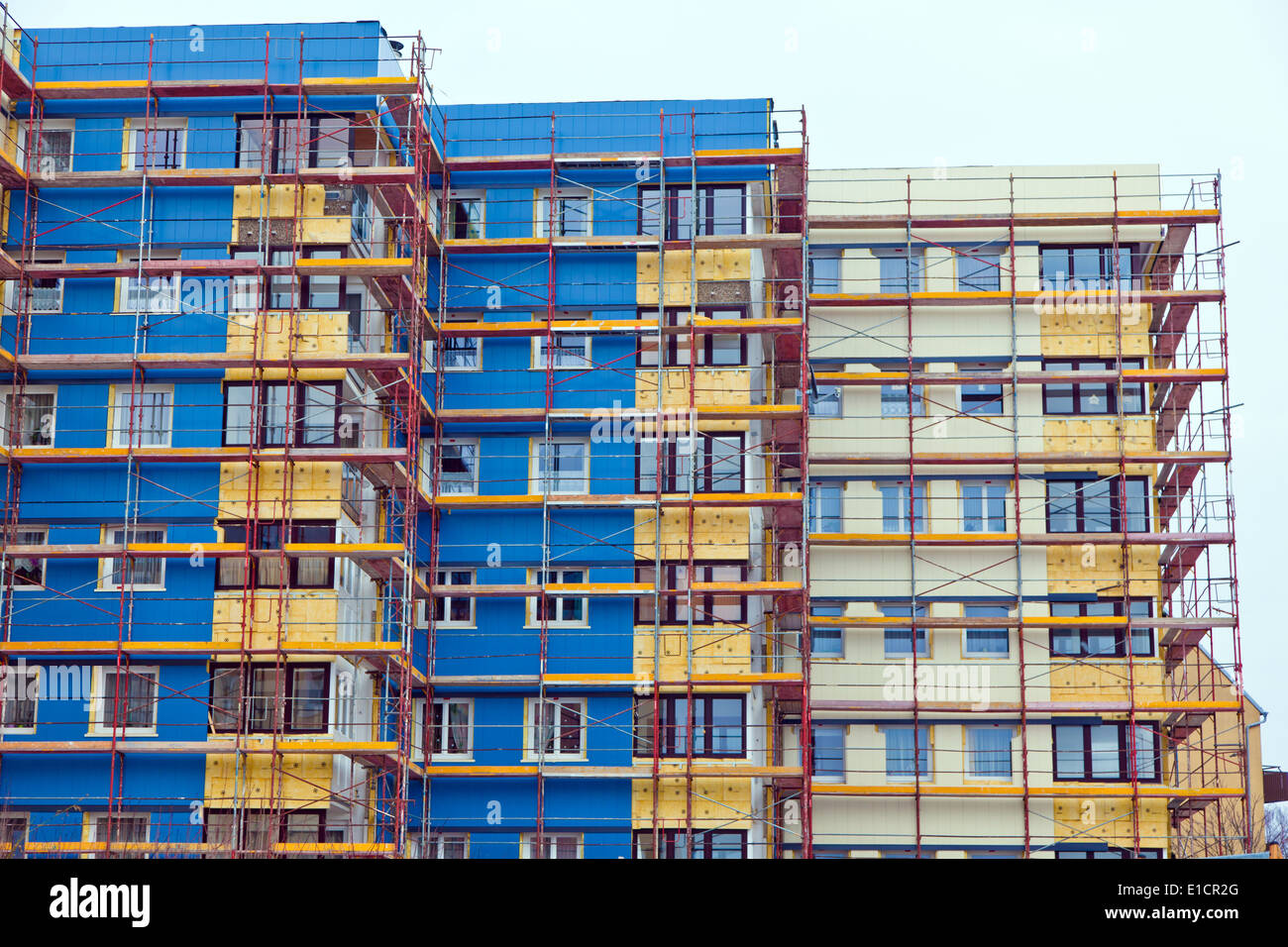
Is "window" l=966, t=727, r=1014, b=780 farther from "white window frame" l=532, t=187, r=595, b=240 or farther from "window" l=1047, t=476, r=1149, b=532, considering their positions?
"white window frame" l=532, t=187, r=595, b=240

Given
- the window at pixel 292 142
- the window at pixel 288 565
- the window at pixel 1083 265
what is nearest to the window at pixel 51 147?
the window at pixel 292 142

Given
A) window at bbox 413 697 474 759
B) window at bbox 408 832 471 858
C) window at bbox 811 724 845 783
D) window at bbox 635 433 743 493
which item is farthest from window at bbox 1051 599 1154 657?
window at bbox 408 832 471 858

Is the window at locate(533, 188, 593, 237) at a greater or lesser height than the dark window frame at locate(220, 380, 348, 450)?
greater

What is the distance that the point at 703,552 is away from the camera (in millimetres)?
44250

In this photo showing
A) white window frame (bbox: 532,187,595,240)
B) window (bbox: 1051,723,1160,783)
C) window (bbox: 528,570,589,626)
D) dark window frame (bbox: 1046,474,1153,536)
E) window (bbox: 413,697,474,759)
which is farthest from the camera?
dark window frame (bbox: 1046,474,1153,536)

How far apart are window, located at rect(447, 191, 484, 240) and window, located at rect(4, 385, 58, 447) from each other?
11.9 metres

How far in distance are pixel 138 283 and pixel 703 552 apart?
1559 centimetres

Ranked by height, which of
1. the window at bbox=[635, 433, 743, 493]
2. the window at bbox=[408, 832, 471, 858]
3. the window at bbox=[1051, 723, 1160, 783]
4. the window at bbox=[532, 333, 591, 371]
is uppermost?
the window at bbox=[532, 333, 591, 371]

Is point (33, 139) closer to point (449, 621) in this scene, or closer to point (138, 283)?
point (138, 283)

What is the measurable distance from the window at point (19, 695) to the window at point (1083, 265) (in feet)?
103

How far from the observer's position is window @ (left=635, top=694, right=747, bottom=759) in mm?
43156

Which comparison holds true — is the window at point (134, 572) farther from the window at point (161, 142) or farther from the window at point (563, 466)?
the window at point (563, 466)

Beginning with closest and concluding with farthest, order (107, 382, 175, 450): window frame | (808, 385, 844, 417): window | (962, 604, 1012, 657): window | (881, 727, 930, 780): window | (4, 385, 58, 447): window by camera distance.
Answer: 1. (107, 382, 175, 450): window frame
2. (4, 385, 58, 447): window
3. (881, 727, 930, 780): window
4. (962, 604, 1012, 657): window
5. (808, 385, 844, 417): window
